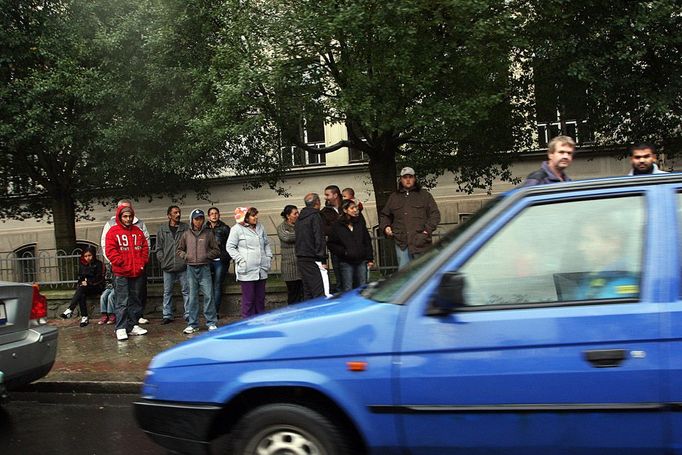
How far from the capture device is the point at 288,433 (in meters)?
3.05

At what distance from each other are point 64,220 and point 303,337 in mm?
12638

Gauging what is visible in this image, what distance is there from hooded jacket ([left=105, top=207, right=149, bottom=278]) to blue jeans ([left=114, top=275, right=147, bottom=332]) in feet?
0.33

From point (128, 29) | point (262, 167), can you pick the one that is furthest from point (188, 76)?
point (262, 167)

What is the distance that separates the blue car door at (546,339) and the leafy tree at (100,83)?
265 inches

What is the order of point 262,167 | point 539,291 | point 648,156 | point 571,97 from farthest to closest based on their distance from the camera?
point 262,167
point 571,97
point 648,156
point 539,291

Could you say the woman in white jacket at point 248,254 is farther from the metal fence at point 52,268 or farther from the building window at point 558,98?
the building window at point 558,98

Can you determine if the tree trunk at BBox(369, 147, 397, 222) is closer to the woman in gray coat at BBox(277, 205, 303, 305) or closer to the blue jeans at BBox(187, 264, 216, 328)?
the woman in gray coat at BBox(277, 205, 303, 305)

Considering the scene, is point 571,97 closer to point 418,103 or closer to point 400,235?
point 418,103

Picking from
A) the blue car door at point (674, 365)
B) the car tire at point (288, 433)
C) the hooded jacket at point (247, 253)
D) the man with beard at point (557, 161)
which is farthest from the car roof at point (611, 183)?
the hooded jacket at point (247, 253)

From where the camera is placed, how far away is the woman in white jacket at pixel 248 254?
8.62 metres

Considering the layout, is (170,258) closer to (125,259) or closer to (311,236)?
(125,259)

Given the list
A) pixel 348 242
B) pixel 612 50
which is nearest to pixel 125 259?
pixel 348 242

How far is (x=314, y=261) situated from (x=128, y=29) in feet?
16.0

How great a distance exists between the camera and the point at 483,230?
3.06 meters
